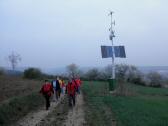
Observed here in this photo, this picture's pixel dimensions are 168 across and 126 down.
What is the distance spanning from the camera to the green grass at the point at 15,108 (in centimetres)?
2114

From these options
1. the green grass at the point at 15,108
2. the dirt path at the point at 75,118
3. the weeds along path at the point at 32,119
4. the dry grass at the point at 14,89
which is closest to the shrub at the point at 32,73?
the dry grass at the point at 14,89

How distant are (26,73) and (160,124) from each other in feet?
216

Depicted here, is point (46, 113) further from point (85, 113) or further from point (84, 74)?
point (84, 74)

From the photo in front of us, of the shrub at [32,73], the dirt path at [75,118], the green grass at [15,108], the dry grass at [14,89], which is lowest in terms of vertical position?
the dirt path at [75,118]

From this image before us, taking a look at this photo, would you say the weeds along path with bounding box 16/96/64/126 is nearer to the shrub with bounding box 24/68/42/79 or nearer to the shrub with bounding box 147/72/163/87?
the shrub with bounding box 24/68/42/79

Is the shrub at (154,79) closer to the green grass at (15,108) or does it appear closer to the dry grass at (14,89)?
the dry grass at (14,89)

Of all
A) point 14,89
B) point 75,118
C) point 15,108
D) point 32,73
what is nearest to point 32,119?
point 75,118

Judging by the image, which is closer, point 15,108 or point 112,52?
point 15,108

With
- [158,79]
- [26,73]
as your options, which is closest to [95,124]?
[26,73]

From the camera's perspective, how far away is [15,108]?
24.2m

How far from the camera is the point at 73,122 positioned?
2027 centimetres

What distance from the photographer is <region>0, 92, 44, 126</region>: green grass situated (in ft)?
69.4

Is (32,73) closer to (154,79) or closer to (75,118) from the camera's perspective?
(154,79)

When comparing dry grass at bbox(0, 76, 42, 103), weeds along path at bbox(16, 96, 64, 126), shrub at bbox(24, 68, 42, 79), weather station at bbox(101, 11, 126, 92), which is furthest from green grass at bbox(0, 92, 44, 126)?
shrub at bbox(24, 68, 42, 79)
